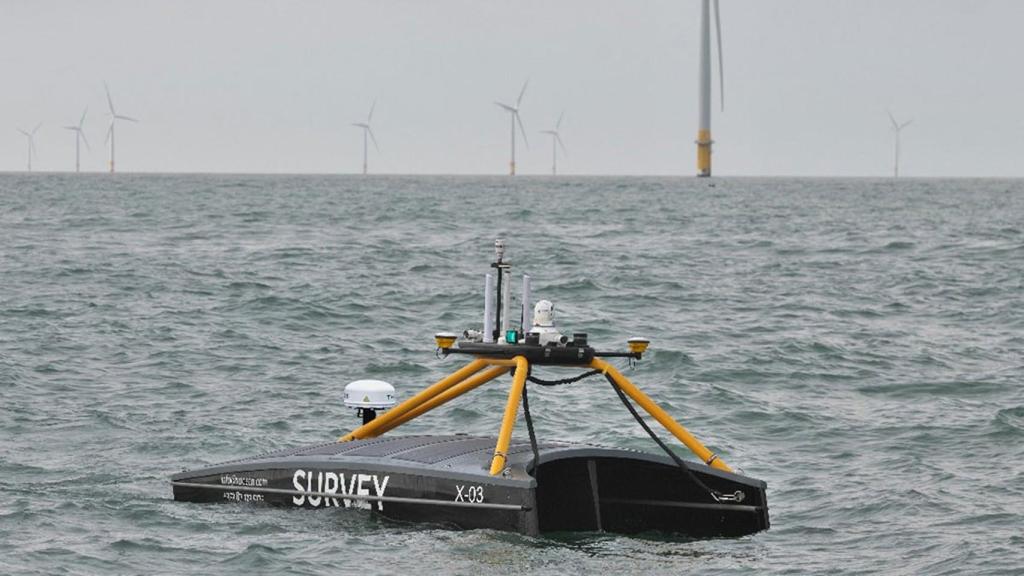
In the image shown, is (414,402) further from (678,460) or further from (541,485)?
(678,460)

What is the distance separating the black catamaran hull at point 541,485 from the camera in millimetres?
17547

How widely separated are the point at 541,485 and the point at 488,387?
10.3 meters

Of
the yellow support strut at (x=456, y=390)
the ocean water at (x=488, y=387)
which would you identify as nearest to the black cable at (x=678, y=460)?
the ocean water at (x=488, y=387)

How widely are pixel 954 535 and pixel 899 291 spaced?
28.7 m

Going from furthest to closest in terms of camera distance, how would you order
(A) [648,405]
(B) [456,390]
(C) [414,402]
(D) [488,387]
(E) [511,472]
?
(D) [488,387]
(C) [414,402]
(B) [456,390]
(A) [648,405]
(E) [511,472]

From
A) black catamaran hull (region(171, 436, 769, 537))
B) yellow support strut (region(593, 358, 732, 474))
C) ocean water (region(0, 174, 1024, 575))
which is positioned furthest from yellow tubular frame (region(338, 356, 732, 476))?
ocean water (region(0, 174, 1024, 575))

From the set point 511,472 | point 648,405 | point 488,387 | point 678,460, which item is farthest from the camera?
point 488,387

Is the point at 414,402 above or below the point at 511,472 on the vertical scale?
above

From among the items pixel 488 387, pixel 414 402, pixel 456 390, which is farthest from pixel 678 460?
pixel 488 387

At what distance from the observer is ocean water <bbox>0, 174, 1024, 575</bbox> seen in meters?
17.3

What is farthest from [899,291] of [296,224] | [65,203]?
[65,203]

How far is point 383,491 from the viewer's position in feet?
57.5

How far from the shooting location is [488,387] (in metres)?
28.6

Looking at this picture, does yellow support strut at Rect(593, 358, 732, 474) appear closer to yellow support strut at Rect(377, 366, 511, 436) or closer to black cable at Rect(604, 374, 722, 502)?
black cable at Rect(604, 374, 722, 502)
